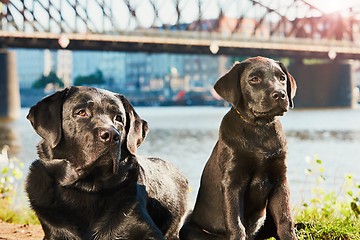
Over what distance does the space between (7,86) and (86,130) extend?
1811 inches

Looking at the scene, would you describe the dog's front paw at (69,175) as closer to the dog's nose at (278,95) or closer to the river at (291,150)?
the dog's nose at (278,95)

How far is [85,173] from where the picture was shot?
3785 mm

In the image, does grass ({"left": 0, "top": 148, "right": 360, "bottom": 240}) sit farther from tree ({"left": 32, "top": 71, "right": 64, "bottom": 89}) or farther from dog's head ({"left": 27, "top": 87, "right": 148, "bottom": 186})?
tree ({"left": 32, "top": 71, "right": 64, "bottom": 89})

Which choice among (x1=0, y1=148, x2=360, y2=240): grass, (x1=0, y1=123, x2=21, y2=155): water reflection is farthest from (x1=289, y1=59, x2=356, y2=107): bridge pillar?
(x1=0, y1=148, x2=360, y2=240): grass

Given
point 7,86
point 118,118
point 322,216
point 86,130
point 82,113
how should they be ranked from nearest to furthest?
point 86,130 → point 82,113 → point 118,118 → point 322,216 → point 7,86

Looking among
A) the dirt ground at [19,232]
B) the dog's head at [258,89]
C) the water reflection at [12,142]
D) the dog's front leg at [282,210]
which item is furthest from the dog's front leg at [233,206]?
the water reflection at [12,142]

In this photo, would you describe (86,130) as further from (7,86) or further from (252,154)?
(7,86)

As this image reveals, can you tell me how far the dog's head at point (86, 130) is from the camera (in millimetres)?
3611

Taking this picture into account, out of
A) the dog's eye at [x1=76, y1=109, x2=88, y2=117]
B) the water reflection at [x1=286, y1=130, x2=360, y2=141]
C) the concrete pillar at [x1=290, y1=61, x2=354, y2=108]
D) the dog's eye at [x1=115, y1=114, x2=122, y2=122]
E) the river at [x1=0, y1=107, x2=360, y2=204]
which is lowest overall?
the concrete pillar at [x1=290, y1=61, x2=354, y2=108]

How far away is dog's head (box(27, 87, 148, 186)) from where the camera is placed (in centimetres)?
361

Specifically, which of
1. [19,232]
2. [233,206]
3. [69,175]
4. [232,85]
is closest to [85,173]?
[69,175]

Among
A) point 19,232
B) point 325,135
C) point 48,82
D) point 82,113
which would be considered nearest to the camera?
point 82,113

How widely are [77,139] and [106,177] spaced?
0.94 feet

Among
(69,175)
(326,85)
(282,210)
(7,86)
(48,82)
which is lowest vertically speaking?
(48,82)
